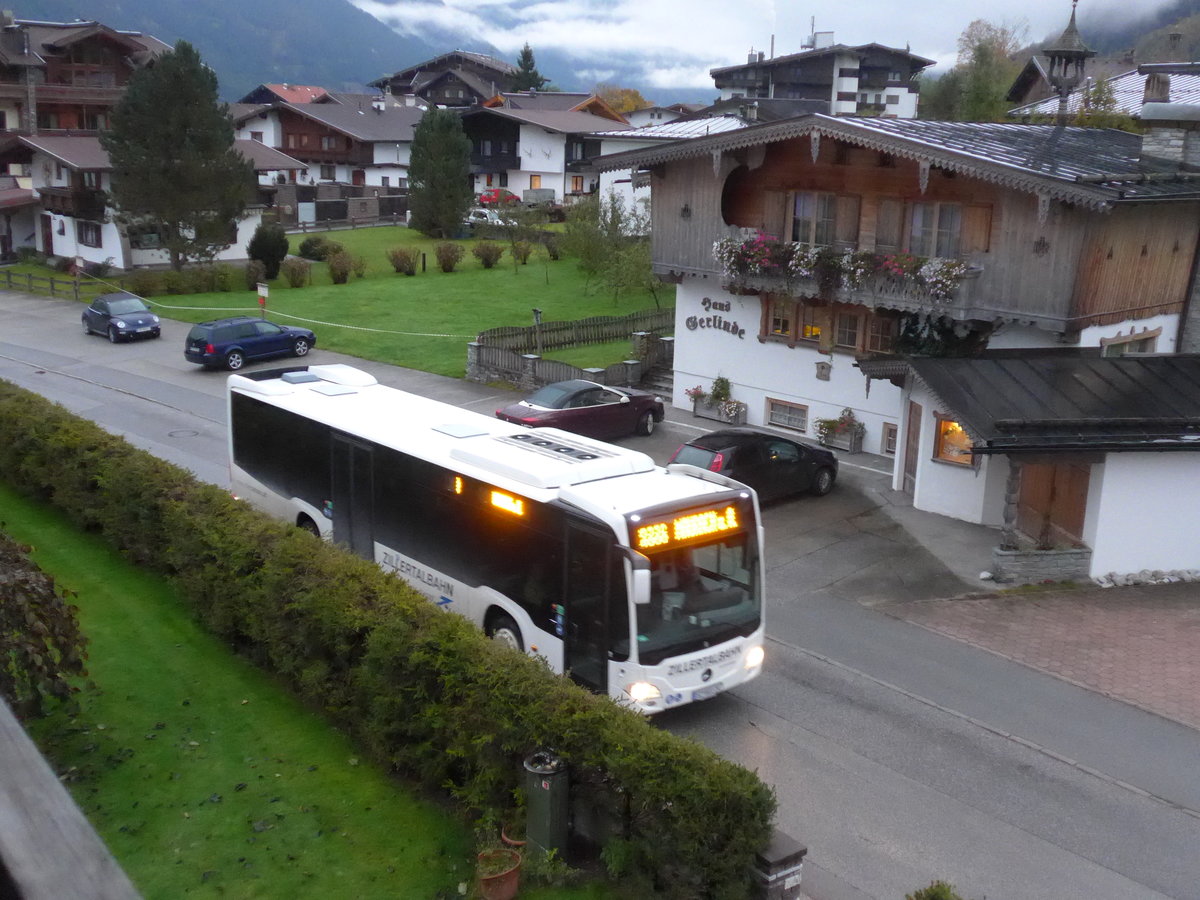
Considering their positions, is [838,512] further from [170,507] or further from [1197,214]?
[170,507]

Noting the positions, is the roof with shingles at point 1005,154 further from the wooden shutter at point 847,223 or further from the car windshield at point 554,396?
the car windshield at point 554,396

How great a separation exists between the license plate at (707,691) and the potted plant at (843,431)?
15.3m

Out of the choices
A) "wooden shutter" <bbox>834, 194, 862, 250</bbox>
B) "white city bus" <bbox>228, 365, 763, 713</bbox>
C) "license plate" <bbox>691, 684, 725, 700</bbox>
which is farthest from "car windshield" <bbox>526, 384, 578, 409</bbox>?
"license plate" <bbox>691, 684, 725, 700</bbox>

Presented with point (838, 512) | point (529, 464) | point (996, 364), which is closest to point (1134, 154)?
point (996, 364)

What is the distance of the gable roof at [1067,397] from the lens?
18.9m

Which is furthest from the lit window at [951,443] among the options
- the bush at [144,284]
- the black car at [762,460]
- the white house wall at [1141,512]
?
the bush at [144,284]

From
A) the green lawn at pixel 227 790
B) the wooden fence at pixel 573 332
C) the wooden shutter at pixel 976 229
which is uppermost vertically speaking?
the wooden shutter at pixel 976 229

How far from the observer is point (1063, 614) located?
58.9 feet

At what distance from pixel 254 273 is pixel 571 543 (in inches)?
1707

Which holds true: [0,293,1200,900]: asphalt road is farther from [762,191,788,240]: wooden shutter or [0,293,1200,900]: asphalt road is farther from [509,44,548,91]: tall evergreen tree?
[509,44,548,91]: tall evergreen tree

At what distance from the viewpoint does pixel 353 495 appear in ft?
55.9

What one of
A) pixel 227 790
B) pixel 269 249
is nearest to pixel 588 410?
pixel 227 790

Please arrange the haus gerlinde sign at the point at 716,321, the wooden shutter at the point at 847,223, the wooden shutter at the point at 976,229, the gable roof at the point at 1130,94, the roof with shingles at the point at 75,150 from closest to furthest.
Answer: the wooden shutter at the point at 976,229 → the wooden shutter at the point at 847,223 → the haus gerlinde sign at the point at 716,321 → the gable roof at the point at 1130,94 → the roof with shingles at the point at 75,150

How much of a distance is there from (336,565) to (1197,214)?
22484 millimetres
